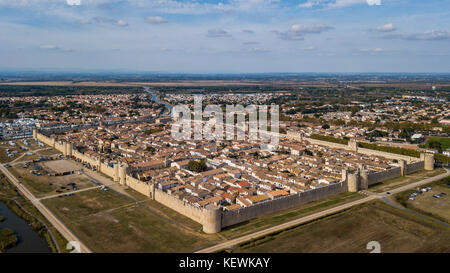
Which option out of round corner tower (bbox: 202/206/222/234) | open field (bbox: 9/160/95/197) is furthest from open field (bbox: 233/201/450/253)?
open field (bbox: 9/160/95/197)

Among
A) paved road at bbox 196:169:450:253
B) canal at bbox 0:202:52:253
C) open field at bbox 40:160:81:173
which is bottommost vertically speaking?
canal at bbox 0:202:52:253

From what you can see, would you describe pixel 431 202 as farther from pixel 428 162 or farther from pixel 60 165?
pixel 60 165

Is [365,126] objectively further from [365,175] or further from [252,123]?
[365,175]

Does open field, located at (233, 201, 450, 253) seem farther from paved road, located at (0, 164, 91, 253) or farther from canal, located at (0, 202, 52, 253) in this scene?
canal, located at (0, 202, 52, 253)

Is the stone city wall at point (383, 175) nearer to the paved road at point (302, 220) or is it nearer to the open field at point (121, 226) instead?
the paved road at point (302, 220)

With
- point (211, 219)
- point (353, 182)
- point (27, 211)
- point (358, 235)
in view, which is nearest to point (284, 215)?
point (358, 235)

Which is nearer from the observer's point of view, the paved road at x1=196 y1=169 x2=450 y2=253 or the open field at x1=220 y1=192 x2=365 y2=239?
the paved road at x1=196 y1=169 x2=450 y2=253
